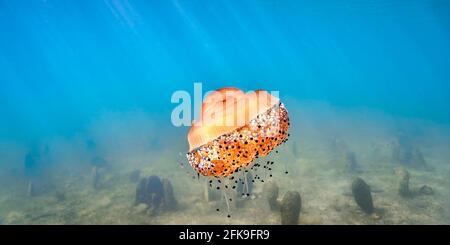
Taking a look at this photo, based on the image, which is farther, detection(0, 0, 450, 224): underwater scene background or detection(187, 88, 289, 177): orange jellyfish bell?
detection(0, 0, 450, 224): underwater scene background

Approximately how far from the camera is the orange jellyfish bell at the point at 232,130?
2889mm

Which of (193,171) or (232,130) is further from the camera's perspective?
(193,171)

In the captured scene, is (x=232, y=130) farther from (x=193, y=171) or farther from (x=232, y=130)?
(x=193, y=171)

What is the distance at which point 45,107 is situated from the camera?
13538 cm

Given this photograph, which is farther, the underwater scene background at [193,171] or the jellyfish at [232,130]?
the underwater scene background at [193,171]

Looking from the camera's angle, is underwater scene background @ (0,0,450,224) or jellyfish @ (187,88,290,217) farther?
underwater scene background @ (0,0,450,224)

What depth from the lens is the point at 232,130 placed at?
2850mm

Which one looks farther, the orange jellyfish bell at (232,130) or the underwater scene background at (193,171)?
the underwater scene background at (193,171)

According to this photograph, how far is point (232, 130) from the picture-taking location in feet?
9.35

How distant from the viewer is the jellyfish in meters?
2.89

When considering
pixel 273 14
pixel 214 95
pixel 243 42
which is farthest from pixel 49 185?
pixel 243 42

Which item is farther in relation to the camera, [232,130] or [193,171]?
[193,171]

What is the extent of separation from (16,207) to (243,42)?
249ft

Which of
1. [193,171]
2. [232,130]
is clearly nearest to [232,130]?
[232,130]
